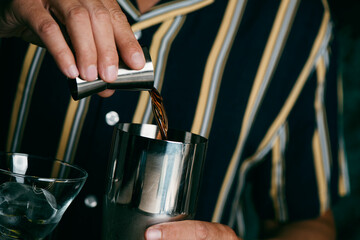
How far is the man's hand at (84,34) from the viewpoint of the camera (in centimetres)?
48

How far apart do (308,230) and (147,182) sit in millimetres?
609

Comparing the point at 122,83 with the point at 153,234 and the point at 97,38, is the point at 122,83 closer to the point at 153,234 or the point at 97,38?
the point at 97,38

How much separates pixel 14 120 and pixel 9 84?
0.08 m

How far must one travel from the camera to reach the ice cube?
451mm

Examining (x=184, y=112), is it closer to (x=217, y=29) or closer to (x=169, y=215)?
(x=217, y=29)

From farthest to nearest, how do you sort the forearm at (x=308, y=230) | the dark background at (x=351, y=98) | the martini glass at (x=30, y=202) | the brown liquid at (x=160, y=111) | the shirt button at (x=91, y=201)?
the dark background at (x=351, y=98) → the forearm at (x=308, y=230) → the shirt button at (x=91, y=201) → the brown liquid at (x=160, y=111) → the martini glass at (x=30, y=202)

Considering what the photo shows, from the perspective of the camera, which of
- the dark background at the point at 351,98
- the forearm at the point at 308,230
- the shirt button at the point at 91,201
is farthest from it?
the dark background at the point at 351,98

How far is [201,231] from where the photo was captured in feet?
1.81

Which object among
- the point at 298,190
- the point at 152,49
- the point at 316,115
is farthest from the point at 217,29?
the point at 298,190

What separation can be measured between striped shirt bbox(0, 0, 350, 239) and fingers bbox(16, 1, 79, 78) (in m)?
0.30

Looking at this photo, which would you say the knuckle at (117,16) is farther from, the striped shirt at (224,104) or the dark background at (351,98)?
the dark background at (351,98)

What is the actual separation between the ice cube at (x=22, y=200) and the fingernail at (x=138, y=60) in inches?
7.2

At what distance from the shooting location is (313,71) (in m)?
0.94

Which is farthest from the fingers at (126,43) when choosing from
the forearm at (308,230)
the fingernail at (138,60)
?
the forearm at (308,230)
